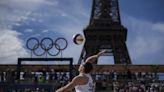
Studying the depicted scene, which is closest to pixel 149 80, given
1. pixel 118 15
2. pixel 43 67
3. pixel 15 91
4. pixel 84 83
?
pixel 43 67

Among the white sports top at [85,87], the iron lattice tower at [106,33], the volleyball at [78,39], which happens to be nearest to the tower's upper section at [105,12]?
the iron lattice tower at [106,33]

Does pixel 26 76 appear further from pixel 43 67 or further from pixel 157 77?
pixel 157 77

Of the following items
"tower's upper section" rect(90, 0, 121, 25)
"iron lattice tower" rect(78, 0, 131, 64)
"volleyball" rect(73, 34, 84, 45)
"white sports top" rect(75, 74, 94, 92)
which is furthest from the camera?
"tower's upper section" rect(90, 0, 121, 25)

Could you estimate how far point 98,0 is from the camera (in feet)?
185

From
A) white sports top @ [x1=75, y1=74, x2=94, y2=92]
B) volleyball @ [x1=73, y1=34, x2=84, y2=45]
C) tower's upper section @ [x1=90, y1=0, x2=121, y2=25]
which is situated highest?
tower's upper section @ [x1=90, y1=0, x2=121, y2=25]

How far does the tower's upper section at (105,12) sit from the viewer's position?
5534cm

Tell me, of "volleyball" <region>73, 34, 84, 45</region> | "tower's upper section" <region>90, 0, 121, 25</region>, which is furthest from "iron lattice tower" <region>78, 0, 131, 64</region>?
"volleyball" <region>73, 34, 84, 45</region>

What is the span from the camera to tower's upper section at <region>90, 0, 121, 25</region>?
55.3m

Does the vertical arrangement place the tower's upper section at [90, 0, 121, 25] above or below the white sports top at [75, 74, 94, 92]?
above

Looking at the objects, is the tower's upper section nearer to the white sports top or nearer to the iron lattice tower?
the iron lattice tower

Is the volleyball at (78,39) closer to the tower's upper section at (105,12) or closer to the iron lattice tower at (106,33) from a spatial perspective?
the iron lattice tower at (106,33)

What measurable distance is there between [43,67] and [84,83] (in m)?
25.5

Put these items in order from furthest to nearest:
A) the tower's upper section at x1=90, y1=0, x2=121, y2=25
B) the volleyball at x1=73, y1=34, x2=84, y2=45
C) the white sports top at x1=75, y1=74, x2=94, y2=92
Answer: the tower's upper section at x1=90, y1=0, x2=121, y2=25, the volleyball at x1=73, y1=34, x2=84, y2=45, the white sports top at x1=75, y1=74, x2=94, y2=92

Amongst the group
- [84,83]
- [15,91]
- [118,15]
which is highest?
[118,15]
